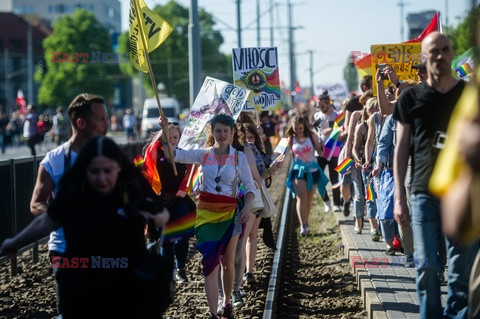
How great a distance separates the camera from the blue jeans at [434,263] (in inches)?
225

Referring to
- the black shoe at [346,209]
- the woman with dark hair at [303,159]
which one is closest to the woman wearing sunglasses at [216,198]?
the woman with dark hair at [303,159]

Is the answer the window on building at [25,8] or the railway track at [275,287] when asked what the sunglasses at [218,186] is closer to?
the railway track at [275,287]

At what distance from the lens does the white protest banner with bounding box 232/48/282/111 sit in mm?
13266

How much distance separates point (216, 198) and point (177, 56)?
308 feet

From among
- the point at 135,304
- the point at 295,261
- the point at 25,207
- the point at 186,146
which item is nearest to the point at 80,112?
the point at 135,304

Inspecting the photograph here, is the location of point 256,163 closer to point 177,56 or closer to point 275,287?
point 275,287

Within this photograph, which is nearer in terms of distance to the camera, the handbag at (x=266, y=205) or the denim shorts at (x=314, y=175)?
the handbag at (x=266, y=205)

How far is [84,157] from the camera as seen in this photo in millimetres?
4992

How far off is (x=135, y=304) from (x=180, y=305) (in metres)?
4.41

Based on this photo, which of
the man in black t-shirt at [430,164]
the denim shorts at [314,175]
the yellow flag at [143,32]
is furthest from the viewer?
the denim shorts at [314,175]

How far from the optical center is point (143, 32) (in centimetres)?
Answer: 762

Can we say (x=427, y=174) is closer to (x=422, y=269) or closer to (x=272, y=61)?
(x=422, y=269)

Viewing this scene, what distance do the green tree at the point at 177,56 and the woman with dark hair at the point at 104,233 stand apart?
9262 centimetres
